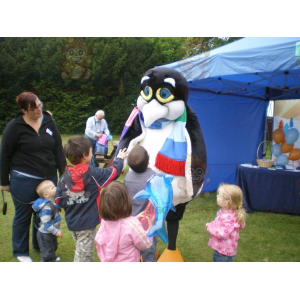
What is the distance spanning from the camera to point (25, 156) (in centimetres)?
225

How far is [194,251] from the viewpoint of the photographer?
289 centimetres

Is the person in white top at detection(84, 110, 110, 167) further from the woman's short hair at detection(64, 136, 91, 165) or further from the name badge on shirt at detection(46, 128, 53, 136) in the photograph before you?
the woman's short hair at detection(64, 136, 91, 165)

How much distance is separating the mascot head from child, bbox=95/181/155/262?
0.86 metres

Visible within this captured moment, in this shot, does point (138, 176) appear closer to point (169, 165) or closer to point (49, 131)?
point (169, 165)

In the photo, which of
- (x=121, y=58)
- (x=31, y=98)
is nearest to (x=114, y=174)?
(x=31, y=98)

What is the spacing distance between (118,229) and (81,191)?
0.52 metres

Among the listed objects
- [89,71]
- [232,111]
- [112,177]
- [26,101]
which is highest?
[89,71]

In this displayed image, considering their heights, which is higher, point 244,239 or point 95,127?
point 95,127

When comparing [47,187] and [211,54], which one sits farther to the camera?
[211,54]

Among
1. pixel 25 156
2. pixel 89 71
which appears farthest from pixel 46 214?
pixel 89 71

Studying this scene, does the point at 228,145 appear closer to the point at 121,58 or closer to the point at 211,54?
the point at 211,54

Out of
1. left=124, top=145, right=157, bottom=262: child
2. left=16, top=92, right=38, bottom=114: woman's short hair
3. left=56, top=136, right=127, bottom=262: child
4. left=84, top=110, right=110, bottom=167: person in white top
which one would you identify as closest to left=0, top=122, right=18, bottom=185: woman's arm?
left=16, top=92, right=38, bottom=114: woman's short hair

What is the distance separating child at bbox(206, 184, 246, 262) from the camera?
1.94 m

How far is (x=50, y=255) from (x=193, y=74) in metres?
2.27
